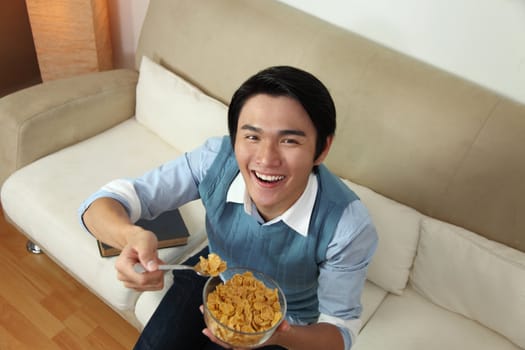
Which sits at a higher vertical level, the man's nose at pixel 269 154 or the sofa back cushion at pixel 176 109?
the man's nose at pixel 269 154

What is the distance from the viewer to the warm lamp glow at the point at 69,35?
2205 mm

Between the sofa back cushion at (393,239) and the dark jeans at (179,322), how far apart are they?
0.48 m

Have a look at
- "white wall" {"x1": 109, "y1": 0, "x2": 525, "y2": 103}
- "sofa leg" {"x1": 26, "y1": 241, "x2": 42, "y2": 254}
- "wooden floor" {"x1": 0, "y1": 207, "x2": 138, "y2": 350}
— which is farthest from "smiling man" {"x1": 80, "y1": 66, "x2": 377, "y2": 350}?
"sofa leg" {"x1": 26, "y1": 241, "x2": 42, "y2": 254}

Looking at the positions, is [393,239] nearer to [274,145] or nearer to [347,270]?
[347,270]

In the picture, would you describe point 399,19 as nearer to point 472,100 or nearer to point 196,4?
point 472,100

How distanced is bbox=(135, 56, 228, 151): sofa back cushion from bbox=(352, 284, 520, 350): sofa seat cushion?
0.86 m

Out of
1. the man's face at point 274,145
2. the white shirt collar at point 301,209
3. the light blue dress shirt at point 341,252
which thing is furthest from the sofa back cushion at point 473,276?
the man's face at point 274,145

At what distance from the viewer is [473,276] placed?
4.95 ft

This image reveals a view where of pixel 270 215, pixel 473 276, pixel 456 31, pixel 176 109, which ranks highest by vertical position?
pixel 456 31

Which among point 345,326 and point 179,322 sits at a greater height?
point 345,326

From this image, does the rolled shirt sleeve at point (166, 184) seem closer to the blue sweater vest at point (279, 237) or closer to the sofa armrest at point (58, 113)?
the blue sweater vest at point (279, 237)

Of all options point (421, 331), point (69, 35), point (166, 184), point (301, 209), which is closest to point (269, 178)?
point (301, 209)

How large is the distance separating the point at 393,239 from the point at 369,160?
28 centimetres

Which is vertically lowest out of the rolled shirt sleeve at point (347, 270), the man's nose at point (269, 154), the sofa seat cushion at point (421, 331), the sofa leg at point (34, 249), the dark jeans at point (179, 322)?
the sofa leg at point (34, 249)
